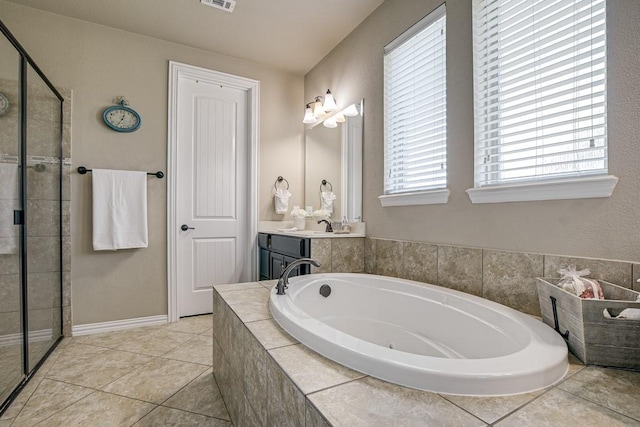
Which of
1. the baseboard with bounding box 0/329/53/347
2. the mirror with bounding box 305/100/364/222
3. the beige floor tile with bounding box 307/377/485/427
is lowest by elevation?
the baseboard with bounding box 0/329/53/347

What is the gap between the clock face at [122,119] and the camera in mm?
2615

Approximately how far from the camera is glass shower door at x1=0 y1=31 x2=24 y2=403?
160 centimetres

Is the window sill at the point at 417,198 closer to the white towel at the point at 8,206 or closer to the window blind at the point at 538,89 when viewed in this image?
the window blind at the point at 538,89

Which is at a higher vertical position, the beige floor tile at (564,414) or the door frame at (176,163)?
the door frame at (176,163)

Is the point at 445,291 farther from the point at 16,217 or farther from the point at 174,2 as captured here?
Result: the point at 174,2

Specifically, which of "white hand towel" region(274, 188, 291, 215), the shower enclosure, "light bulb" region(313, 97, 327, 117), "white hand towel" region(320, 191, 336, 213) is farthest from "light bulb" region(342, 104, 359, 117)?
the shower enclosure

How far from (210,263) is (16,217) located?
154cm

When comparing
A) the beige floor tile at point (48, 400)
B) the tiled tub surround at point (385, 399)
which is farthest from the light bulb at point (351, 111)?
the beige floor tile at point (48, 400)

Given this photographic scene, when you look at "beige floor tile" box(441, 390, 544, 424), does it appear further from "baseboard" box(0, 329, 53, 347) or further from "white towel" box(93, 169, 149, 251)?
"white towel" box(93, 169, 149, 251)

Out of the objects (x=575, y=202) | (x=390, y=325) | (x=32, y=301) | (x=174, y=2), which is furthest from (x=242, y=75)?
(x=575, y=202)

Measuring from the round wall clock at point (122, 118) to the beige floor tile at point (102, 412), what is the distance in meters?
1.99

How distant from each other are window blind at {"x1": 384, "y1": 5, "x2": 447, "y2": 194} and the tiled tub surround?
4.03 ft

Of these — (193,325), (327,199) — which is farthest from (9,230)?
(327,199)

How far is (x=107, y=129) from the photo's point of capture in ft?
8.64
